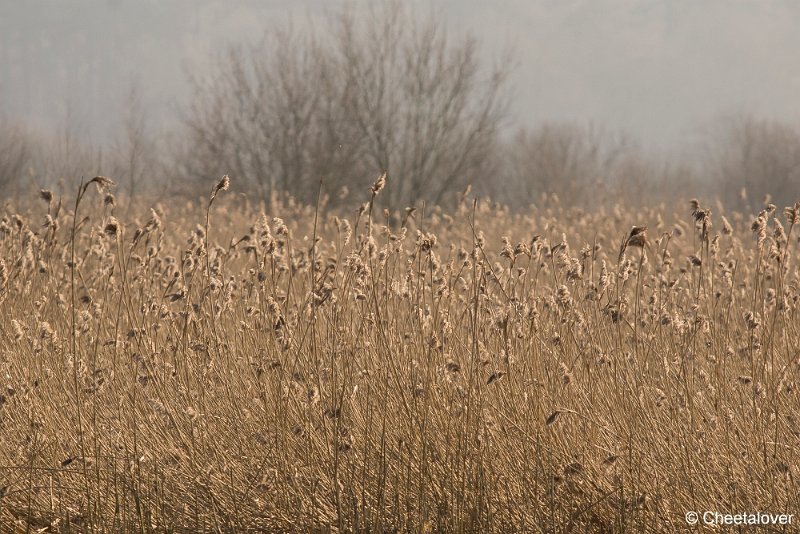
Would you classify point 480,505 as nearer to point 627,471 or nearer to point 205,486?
point 627,471

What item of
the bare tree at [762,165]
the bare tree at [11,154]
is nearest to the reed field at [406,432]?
the bare tree at [11,154]

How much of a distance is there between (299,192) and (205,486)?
50.1ft

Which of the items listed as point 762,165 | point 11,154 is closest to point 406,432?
point 11,154

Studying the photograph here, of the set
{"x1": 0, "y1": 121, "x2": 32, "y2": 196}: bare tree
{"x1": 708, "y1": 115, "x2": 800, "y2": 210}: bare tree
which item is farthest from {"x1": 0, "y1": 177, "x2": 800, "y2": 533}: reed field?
{"x1": 708, "y1": 115, "x2": 800, "y2": 210}: bare tree

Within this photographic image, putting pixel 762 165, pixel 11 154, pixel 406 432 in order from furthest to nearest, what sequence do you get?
pixel 762 165, pixel 11 154, pixel 406 432

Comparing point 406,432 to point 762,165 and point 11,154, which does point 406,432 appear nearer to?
point 11,154

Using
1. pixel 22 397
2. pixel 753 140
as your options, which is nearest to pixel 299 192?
pixel 22 397

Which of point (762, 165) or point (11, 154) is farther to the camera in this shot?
point (762, 165)

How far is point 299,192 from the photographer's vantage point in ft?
59.6

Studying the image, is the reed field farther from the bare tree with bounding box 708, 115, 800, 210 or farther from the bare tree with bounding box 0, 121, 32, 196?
the bare tree with bounding box 708, 115, 800, 210

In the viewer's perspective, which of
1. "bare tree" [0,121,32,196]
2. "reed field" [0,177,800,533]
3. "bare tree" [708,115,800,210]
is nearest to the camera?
"reed field" [0,177,800,533]

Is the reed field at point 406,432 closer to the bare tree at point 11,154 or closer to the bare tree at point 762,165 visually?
the bare tree at point 11,154

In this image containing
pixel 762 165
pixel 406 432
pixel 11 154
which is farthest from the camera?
pixel 762 165

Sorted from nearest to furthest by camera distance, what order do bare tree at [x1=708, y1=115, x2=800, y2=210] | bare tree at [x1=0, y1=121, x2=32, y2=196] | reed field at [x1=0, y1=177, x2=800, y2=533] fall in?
reed field at [x1=0, y1=177, x2=800, y2=533] < bare tree at [x1=0, y1=121, x2=32, y2=196] < bare tree at [x1=708, y1=115, x2=800, y2=210]
